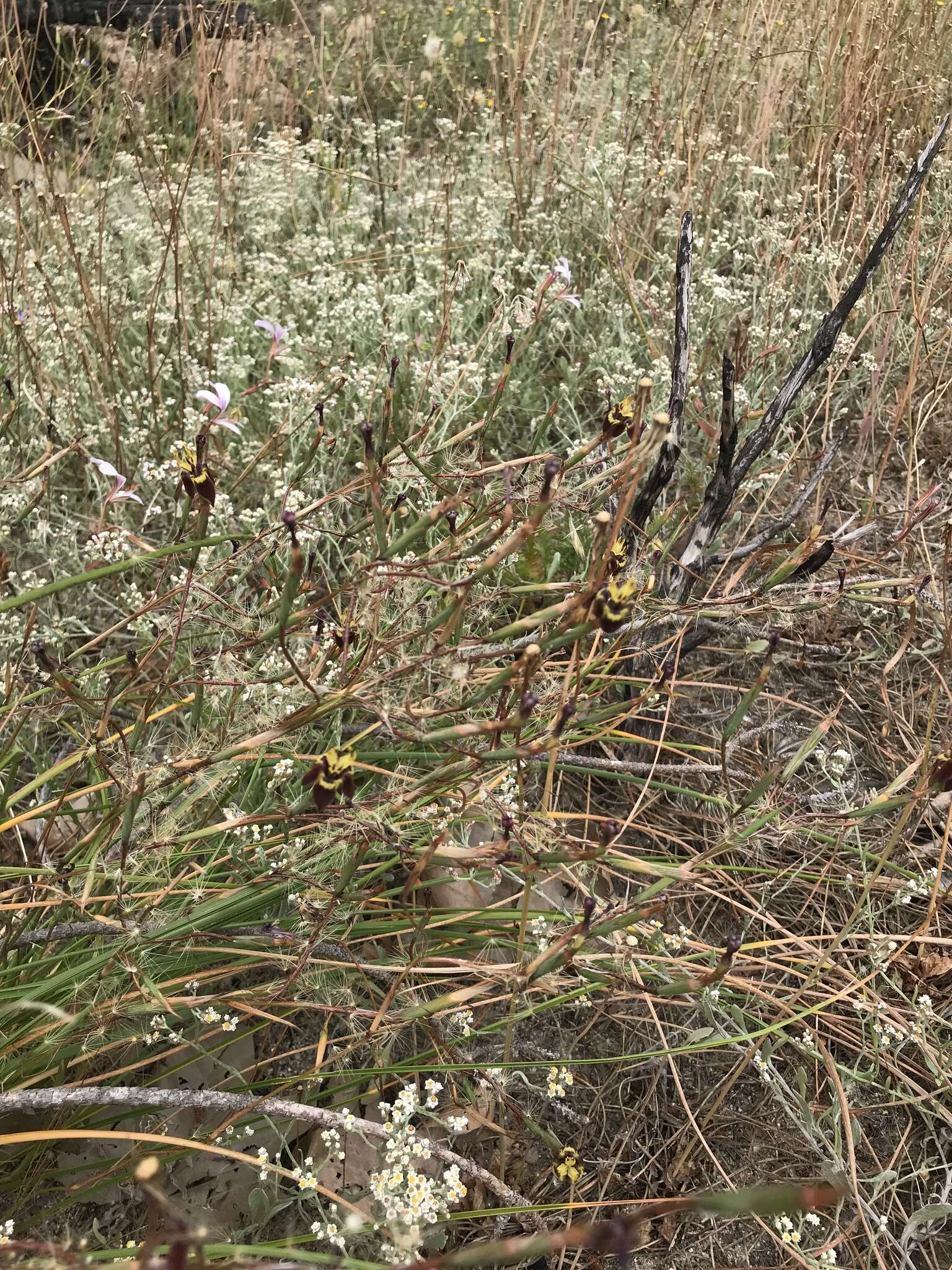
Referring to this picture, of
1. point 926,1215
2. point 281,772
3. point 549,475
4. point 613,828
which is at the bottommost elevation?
point 926,1215

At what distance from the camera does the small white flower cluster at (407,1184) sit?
120 cm

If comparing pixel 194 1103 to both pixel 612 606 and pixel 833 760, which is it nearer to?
pixel 612 606

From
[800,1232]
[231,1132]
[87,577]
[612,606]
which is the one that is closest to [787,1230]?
[800,1232]

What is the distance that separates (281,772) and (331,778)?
531mm

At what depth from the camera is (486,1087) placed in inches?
60.4

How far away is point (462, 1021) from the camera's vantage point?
5.01 feet

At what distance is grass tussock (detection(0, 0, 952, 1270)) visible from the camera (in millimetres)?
1265

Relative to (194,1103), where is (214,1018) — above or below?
below

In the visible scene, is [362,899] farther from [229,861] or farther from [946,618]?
[946,618]

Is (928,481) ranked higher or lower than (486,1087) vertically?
higher

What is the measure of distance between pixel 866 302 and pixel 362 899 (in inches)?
96.3

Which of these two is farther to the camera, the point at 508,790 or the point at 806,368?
the point at 806,368

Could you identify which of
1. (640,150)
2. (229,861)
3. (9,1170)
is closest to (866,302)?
(640,150)

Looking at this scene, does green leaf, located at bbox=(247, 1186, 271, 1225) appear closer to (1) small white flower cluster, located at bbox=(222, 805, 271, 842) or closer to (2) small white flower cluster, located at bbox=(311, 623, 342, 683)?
(1) small white flower cluster, located at bbox=(222, 805, 271, 842)
